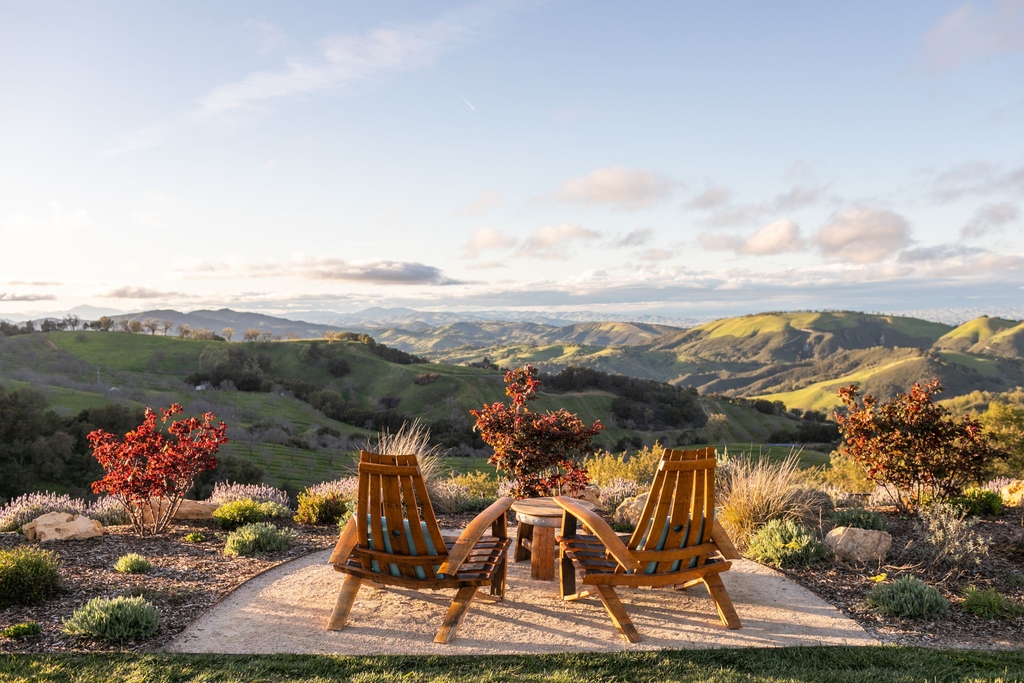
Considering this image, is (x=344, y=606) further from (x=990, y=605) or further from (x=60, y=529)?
(x=990, y=605)

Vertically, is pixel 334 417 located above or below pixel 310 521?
below

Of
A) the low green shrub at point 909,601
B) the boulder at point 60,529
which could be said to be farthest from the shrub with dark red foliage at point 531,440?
the boulder at point 60,529

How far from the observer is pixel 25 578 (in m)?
5.36

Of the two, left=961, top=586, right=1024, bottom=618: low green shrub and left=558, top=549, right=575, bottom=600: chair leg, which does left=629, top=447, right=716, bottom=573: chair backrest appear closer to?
left=558, top=549, right=575, bottom=600: chair leg

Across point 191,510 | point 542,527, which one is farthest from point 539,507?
point 191,510

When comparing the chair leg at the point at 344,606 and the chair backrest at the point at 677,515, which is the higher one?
the chair backrest at the point at 677,515

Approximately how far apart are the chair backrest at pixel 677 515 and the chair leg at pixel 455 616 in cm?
128

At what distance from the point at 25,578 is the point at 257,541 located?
2.14 m

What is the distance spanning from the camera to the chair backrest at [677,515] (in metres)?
4.75

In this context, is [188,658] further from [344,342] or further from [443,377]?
[344,342]

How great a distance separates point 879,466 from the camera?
8586 mm

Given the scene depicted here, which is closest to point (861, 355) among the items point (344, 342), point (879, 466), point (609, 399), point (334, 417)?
point (609, 399)

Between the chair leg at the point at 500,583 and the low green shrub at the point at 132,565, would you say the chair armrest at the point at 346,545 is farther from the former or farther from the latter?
the low green shrub at the point at 132,565

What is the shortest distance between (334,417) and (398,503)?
5882 centimetres
